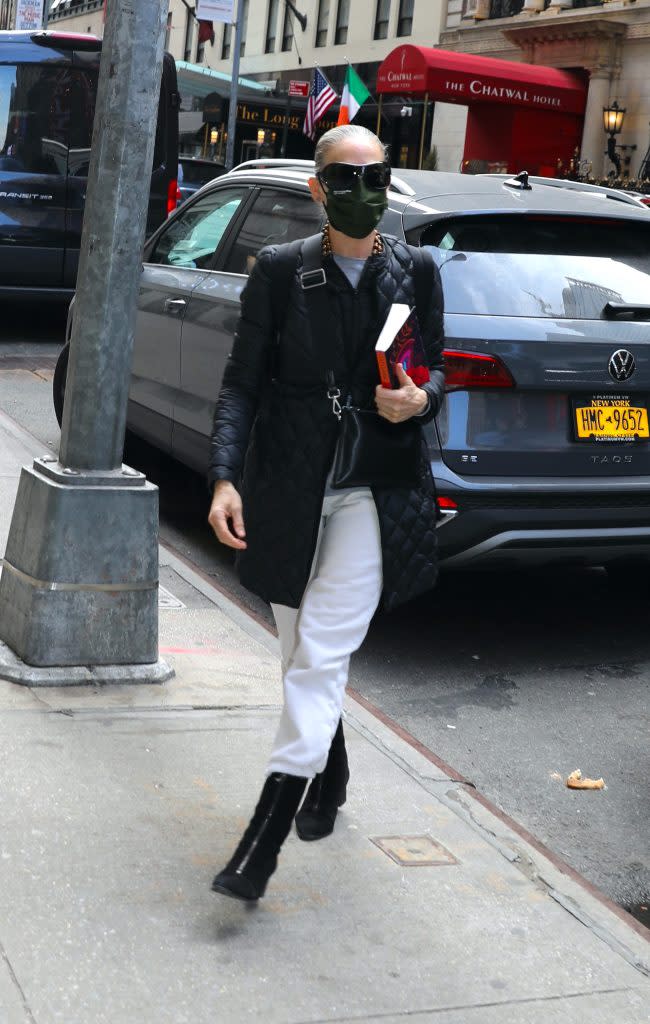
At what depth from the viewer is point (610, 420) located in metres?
5.60

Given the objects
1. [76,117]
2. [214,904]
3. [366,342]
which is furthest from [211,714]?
[76,117]

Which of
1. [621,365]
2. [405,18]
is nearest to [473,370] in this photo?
[621,365]

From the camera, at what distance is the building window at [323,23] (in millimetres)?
44688

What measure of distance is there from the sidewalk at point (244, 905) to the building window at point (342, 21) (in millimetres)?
41645

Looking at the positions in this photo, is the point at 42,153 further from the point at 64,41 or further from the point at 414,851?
the point at 414,851

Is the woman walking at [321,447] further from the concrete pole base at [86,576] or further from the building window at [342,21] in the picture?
the building window at [342,21]

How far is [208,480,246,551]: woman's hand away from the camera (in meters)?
3.51

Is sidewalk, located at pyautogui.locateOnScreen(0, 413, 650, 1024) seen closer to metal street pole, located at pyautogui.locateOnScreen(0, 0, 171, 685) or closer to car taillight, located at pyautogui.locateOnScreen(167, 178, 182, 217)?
metal street pole, located at pyautogui.locateOnScreen(0, 0, 171, 685)

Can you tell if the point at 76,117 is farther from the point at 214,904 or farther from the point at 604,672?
the point at 214,904

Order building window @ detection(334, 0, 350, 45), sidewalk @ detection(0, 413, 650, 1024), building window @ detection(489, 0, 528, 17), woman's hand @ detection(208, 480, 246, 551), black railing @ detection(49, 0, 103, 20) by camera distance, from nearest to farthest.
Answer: sidewalk @ detection(0, 413, 650, 1024)
woman's hand @ detection(208, 480, 246, 551)
building window @ detection(489, 0, 528, 17)
building window @ detection(334, 0, 350, 45)
black railing @ detection(49, 0, 103, 20)

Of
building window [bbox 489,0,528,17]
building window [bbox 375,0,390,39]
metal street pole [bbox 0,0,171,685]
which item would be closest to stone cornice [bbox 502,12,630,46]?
building window [bbox 489,0,528,17]

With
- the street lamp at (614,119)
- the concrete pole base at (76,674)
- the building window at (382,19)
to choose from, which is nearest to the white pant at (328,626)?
the concrete pole base at (76,674)

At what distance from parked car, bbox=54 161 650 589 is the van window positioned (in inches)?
282

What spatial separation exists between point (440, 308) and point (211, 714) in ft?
5.34
